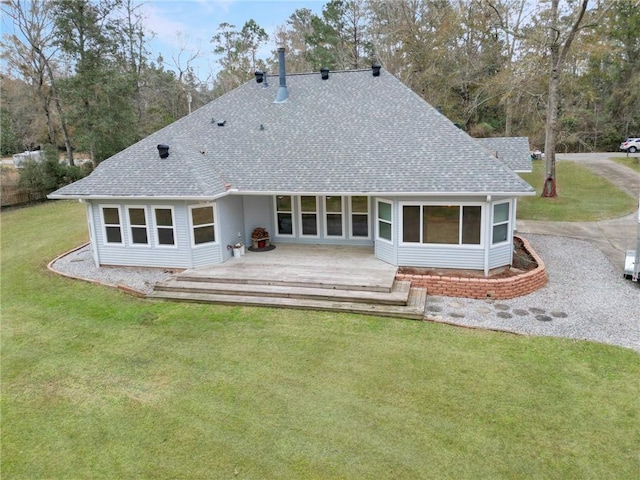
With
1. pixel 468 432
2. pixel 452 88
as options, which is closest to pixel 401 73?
pixel 452 88

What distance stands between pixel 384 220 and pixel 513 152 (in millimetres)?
7135

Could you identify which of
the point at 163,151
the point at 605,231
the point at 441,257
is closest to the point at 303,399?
the point at 441,257

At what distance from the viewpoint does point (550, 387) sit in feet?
23.0

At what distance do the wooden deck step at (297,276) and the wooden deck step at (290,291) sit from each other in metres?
0.08

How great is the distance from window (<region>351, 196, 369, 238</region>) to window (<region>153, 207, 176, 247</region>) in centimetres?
536

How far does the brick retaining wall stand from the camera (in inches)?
417

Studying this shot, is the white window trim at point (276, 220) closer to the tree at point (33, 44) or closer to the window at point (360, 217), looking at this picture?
the window at point (360, 217)

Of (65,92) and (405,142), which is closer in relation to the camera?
(405,142)

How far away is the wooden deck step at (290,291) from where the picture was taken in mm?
10156

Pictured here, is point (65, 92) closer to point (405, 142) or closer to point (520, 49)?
point (405, 142)

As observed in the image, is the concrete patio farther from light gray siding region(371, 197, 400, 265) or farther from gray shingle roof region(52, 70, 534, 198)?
gray shingle roof region(52, 70, 534, 198)

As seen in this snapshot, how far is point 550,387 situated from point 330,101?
39.0 feet

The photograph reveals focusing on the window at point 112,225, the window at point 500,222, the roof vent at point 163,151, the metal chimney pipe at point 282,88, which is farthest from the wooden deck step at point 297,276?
the metal chimney pipe at point 282,88

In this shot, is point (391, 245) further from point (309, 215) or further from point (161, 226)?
point (161, 226)
